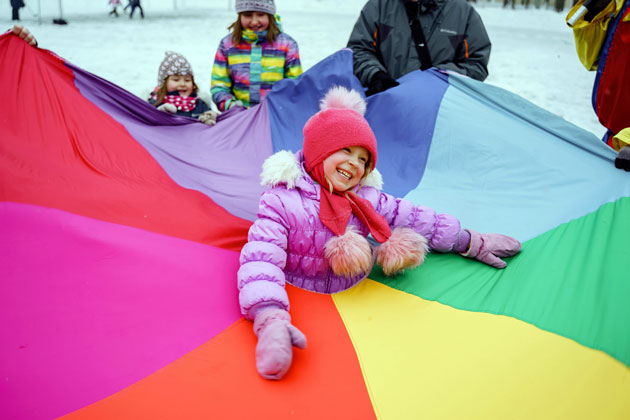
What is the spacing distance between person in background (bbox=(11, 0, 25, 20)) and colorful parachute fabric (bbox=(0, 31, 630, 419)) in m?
5.43

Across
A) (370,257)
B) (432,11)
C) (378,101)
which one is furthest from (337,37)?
(370,257)

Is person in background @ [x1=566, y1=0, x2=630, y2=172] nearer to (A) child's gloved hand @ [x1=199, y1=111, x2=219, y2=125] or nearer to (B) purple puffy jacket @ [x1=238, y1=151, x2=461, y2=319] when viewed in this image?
(B) purple puffy jacket @ [x1=238, y1=151, x2=461, y2=319]

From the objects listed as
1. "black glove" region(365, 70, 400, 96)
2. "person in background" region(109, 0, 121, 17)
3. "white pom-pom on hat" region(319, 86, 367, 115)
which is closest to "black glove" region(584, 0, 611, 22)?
"black glove" region(365, 70, 400, 96)

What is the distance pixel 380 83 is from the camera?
289 centimetres

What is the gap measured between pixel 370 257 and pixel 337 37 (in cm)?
701

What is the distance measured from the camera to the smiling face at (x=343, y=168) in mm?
1709

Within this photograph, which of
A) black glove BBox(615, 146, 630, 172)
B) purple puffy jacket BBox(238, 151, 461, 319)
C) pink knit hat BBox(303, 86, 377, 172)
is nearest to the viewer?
purple puffy jacket BBox(238, 151, 461, 319)

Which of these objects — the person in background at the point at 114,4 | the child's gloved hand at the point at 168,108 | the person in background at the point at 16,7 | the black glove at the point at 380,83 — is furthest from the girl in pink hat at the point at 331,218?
the person in background at the point at 114,4

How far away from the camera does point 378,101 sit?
9.21 ft

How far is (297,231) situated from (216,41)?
659cm

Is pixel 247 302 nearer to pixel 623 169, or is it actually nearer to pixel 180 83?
pixel 623 169

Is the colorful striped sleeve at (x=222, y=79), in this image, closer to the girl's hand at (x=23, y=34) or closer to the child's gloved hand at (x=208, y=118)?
the child's gloved hand at (x=208, y=118)

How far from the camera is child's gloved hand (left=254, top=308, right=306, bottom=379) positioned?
128cm

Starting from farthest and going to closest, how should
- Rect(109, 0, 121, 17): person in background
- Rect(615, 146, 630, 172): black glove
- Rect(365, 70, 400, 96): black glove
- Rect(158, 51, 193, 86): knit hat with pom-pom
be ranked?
Rect(109, 0, 121, 17): person in background, Rect(158, 51, 193, 86): knit hat with pom-pom, Rect(365, 70, 400, 96): black glove, Rect(615, 146, 630, 172): black glove
